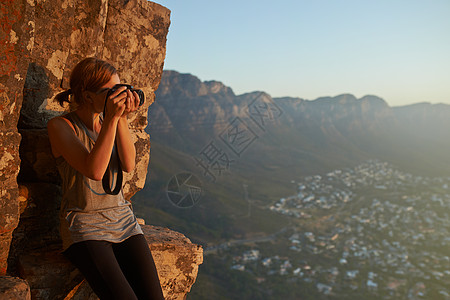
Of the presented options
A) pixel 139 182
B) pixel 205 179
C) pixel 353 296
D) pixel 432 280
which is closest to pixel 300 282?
pixel 353 296

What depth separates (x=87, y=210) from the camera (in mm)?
1753

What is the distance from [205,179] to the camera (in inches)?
1294

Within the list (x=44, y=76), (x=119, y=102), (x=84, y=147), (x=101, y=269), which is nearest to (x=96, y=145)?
(x=84, y=147)

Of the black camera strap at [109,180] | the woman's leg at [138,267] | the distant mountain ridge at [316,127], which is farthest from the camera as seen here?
the distant mountain ridge at [316,127]

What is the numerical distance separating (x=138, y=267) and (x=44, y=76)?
1178 millimetres

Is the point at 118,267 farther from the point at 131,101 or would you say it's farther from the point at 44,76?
the point at 44,76

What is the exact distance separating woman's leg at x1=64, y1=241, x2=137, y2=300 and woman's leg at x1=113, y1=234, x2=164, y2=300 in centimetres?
9

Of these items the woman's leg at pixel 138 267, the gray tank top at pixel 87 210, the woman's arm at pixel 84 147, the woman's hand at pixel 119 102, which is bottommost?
the woman's leg at pixel 138 267

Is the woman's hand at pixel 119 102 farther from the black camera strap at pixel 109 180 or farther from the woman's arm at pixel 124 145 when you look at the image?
the black camera strap at pixel 109 180

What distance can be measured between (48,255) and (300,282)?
20260 millimetres

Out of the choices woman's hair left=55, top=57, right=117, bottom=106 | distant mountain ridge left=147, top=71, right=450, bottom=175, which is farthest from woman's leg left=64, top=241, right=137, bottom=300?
distant mountain ridge left=147, top=71, right=450, bottom=175

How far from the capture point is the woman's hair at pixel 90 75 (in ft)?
5.86

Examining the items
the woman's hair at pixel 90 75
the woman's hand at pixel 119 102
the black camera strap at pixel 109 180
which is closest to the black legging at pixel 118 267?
the black camera strap at pixel 109 180

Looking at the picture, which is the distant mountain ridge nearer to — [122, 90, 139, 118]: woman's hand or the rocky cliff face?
the rocky cliff face
